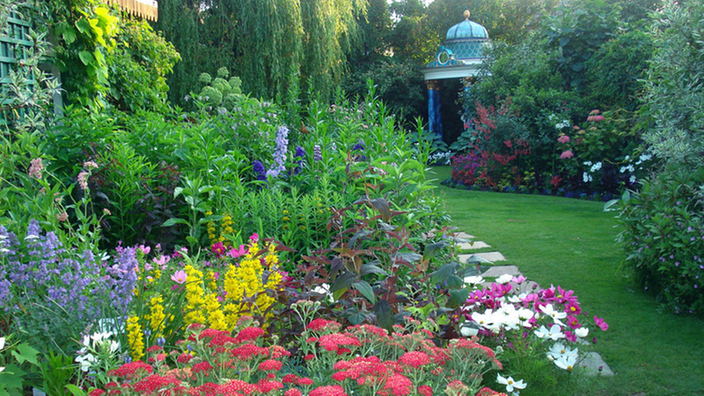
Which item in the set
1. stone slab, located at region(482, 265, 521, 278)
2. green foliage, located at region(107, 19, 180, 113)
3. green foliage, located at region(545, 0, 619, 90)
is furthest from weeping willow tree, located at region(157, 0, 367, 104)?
stone slab, located at region(482, 265, 521, 278)

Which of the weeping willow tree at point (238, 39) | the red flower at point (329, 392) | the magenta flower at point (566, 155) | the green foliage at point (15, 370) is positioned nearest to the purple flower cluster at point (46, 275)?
the green foliage at point (15, 370)

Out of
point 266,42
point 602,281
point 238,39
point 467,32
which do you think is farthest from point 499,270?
point 467,32

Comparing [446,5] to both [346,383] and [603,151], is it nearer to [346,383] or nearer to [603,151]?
[603,151]

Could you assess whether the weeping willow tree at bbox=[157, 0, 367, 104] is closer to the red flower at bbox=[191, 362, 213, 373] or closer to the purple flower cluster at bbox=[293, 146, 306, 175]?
the purple flower cluster at bbox=[293, 146, 306, 175]

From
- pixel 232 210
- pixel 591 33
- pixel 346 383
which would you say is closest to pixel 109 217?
pixel 232 210

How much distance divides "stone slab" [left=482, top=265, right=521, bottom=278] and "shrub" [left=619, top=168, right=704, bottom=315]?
0.86 metres

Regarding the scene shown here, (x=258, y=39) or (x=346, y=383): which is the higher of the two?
(x=258, y=39)

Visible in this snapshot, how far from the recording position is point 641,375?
2.74 metres

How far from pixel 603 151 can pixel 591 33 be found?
7.51 ft

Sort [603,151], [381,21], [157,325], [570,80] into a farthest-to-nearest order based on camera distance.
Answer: [381,21]
[570,80]
[603,151]
[157,325]

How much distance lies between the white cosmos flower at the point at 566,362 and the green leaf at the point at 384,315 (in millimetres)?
710

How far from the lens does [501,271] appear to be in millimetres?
4375

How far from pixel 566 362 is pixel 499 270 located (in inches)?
89.1

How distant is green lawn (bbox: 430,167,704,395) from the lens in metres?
2.76
